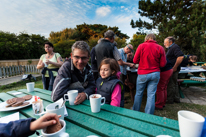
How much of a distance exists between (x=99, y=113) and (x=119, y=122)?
0.24m

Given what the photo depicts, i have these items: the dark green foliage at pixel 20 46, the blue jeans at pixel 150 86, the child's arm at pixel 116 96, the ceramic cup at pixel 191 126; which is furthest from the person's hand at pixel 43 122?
the dark green foliage at pixel 20 46

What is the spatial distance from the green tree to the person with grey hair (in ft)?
29.4

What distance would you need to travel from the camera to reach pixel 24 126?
25.8 inches

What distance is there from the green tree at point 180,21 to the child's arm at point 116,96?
875 centimetres

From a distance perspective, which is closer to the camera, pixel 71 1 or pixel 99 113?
pixel 99 113

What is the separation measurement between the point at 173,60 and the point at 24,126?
3678 millimetres

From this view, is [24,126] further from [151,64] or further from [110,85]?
[151,64]

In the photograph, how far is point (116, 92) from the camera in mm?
1550

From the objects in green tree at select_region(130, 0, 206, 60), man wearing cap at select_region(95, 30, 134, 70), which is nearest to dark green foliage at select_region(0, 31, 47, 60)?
man wearing cap at select_region(95, 30, 134, 70)

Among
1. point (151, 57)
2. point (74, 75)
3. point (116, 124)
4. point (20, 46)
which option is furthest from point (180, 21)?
point (20, 46)

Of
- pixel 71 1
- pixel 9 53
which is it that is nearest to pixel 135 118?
pixel 71 1

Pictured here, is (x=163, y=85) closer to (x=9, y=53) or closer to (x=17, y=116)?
(x=17, y=116)

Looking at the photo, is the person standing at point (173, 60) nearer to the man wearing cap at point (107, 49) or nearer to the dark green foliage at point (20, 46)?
the man wearing cap at point (107, 49)

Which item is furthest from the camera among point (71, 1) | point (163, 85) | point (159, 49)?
point (71, 1)
